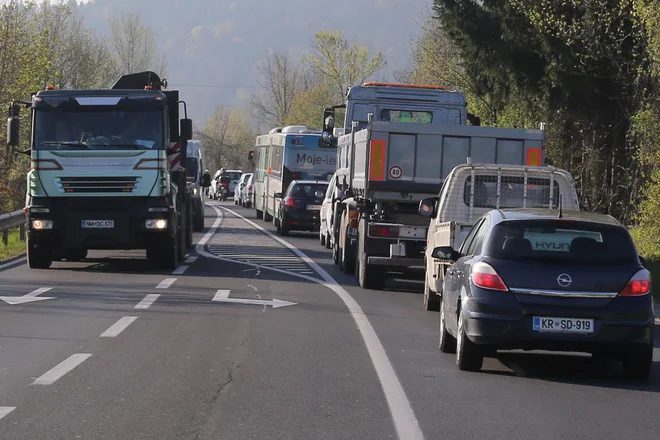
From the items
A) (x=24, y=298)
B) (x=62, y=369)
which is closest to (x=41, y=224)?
(x=24, y=298)

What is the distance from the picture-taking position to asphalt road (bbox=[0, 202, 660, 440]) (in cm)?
785

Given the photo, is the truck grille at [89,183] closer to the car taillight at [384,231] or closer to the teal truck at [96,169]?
the teal truck at [96,169]

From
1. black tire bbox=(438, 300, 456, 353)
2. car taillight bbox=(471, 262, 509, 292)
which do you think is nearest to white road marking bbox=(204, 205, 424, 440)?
black tire bbox=(438, 300, 456, 353)

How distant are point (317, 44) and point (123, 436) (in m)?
79.9

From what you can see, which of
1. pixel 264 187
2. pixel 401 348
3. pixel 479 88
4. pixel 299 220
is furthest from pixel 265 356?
pixel 264 187

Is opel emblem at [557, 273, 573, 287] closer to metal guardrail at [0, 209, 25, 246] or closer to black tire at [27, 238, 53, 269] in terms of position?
black tire at [27, 238, 53, 269]

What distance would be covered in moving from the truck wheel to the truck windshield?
181 cm

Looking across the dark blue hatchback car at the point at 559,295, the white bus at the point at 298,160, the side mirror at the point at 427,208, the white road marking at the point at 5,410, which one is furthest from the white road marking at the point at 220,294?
the white bus at the point at 298,160

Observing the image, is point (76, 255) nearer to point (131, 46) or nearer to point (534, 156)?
point (534, 156)

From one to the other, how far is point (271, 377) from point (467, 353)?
1.75m

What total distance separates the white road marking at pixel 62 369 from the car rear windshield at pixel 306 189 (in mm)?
23722

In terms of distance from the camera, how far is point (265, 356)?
11.0 meters

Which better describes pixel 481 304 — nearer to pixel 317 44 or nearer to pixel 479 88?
pixel 479 88

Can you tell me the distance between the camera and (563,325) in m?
9.98
